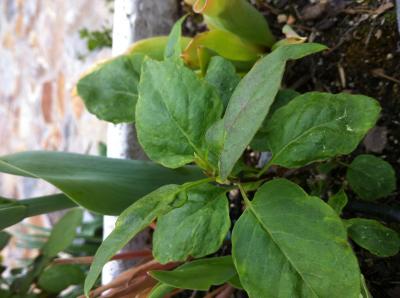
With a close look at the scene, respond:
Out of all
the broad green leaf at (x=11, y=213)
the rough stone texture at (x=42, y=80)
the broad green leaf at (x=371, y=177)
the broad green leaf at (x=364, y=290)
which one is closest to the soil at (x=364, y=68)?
the broad green leaf at (x=371, y=177)

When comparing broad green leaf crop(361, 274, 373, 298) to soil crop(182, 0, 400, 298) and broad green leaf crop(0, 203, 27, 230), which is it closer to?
soil crop(182, 0, 400, 298)

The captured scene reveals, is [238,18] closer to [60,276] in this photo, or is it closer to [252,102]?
[252,102]

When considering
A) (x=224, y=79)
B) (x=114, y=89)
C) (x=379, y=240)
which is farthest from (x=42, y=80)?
(x=379, y=240)

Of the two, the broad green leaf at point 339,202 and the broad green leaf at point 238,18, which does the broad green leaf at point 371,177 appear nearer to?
the broad green leaf at point 339,202

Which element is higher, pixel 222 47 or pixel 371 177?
pixel 222 47

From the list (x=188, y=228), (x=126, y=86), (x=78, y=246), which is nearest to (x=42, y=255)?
(x=78, y=246)

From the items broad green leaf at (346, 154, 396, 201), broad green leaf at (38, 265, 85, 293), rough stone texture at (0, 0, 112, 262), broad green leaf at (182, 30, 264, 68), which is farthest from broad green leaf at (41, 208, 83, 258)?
rough stone texture at (0, 0, 112, 262)

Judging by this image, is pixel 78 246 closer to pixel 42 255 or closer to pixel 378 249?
pixel 42 255
